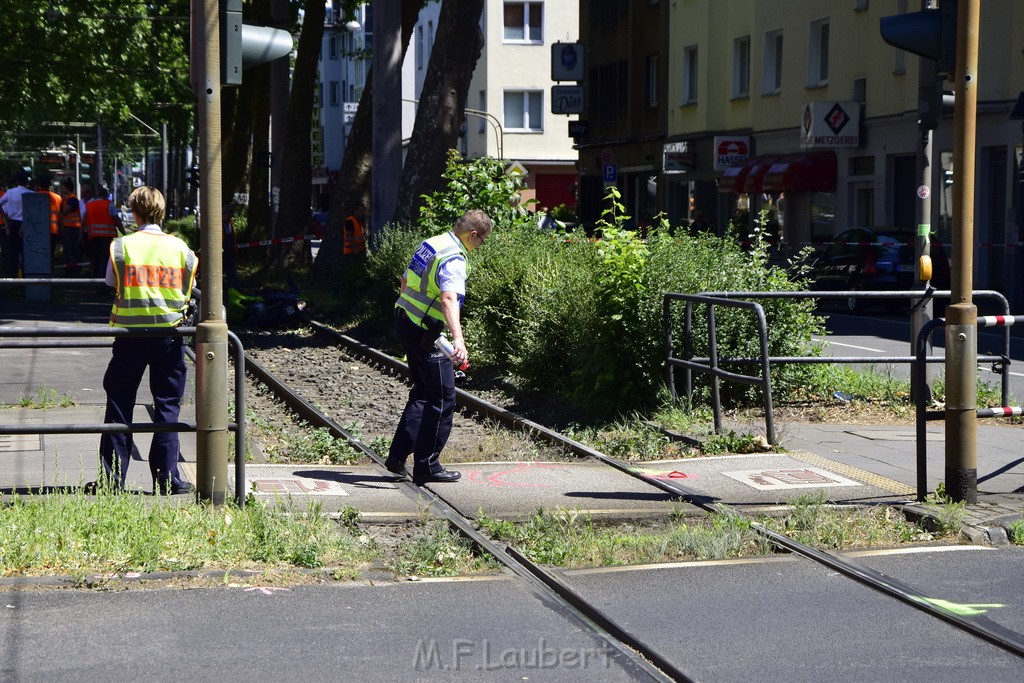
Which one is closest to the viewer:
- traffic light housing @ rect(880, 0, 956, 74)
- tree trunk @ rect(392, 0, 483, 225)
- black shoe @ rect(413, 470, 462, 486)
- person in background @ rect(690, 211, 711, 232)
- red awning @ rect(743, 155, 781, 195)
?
traffic light housing @ rect(880, 0, 956, 74)

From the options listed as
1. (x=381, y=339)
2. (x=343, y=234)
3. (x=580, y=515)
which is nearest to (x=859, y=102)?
(x=343, y=234)

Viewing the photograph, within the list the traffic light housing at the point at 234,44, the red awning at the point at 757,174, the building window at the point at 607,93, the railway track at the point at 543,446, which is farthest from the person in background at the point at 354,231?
the building window at the point at 607,93

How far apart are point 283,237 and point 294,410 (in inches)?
746

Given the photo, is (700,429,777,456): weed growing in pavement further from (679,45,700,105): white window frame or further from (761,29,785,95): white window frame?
(679,45,700,105): white window frame

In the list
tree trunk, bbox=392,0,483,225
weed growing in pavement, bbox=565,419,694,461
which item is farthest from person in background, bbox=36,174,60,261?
weed growing in pavement, bbox=565,419,694,461

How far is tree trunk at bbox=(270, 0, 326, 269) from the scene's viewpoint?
31.5 meters

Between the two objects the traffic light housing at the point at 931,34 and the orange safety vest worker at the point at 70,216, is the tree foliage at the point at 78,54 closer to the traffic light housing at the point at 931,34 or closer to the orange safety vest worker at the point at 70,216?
the orange safety vest worker at the point at 70,216

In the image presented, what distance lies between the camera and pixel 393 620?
5738mm

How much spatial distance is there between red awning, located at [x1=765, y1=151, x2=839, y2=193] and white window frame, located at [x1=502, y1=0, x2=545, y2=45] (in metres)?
32.3

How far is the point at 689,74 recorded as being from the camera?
1834 inches

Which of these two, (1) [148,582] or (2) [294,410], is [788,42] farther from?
(1) [148,582]

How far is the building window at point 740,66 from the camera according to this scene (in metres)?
42.7

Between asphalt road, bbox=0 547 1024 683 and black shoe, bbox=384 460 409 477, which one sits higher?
black shoe, bbox=384 460 409 477

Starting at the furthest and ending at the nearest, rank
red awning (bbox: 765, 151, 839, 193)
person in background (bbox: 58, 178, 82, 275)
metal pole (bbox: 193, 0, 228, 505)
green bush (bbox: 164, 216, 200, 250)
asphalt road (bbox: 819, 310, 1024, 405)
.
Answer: green bush (bbox: 164, 216, 200, 250) → red awning (bbox: 765, 151, 839, 193) → person in background (bbox: 58, 178, 82, 275) → asphalt road (bbox: 819, 310, 1024, 405) → metal pole (bbox: 193, 0, 228, 505)
